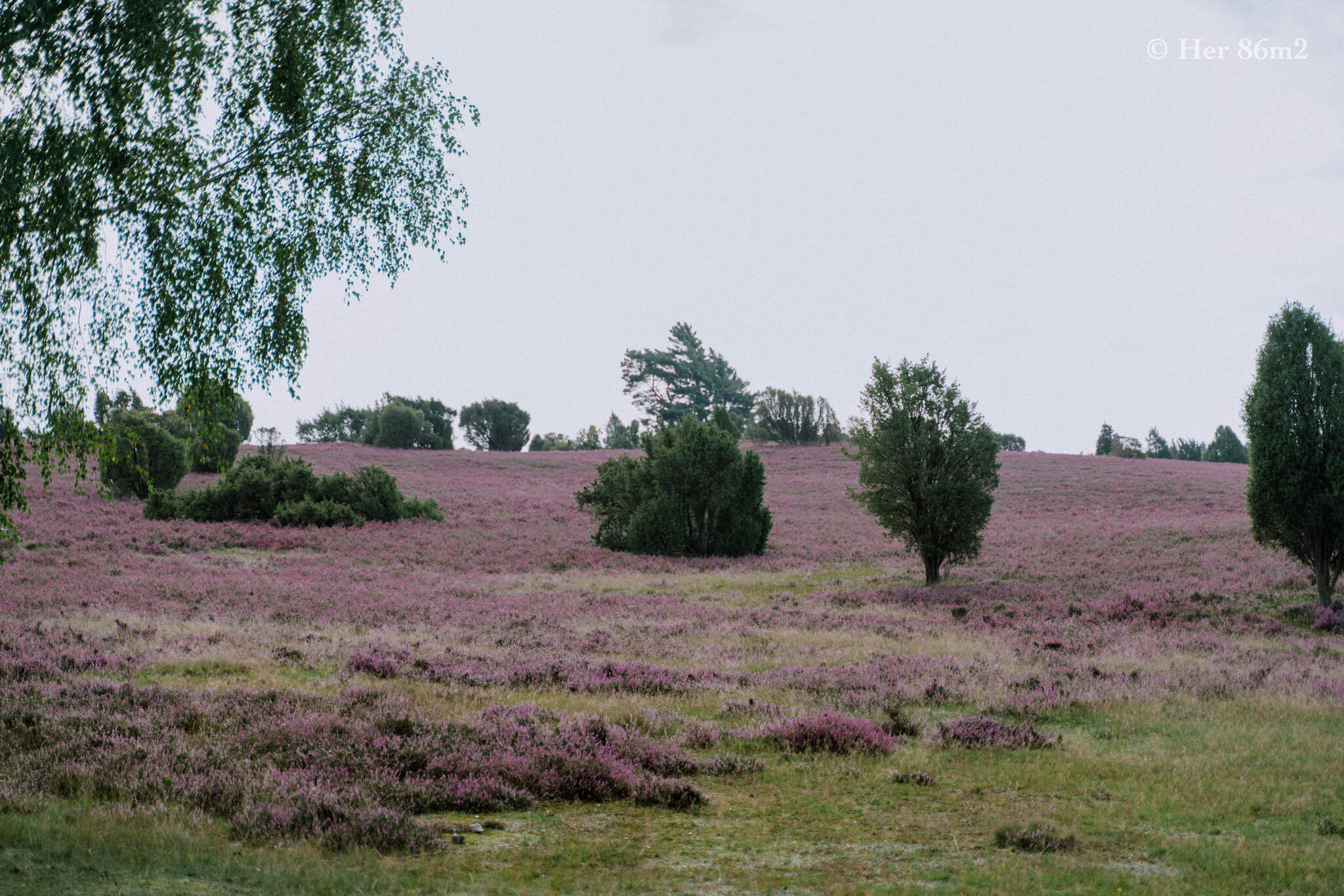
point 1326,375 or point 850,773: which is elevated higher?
Answer: point 1326,375

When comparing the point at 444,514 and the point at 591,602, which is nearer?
the point at 591,602

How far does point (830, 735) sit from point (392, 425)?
213 ft

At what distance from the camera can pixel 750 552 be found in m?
34.7

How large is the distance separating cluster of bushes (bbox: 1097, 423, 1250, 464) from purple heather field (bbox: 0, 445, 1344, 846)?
169 ft

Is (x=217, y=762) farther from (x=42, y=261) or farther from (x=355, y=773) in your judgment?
(x=42, y=261)

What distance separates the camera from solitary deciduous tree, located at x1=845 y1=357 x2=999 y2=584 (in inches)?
1008

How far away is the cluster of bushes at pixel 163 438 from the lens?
1040 centimetres

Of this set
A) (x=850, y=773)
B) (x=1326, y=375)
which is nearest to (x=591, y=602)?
(x=850, y=773)

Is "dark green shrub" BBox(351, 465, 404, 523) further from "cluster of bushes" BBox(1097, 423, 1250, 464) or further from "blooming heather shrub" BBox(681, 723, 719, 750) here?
"cluster of bushes" BBox(1097, 423, 1250, 464)

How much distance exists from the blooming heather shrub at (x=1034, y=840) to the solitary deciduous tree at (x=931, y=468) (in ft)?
64.1

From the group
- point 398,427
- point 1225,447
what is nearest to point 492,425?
point 398,427

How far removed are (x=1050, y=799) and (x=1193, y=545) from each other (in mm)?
27830

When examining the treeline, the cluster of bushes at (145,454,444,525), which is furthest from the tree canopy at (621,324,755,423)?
the cluster of bushes at (145,454,444,525)

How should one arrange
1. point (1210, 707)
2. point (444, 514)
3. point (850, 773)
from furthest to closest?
point (444, 514) < point (1210, 707) < point (850, 773)
